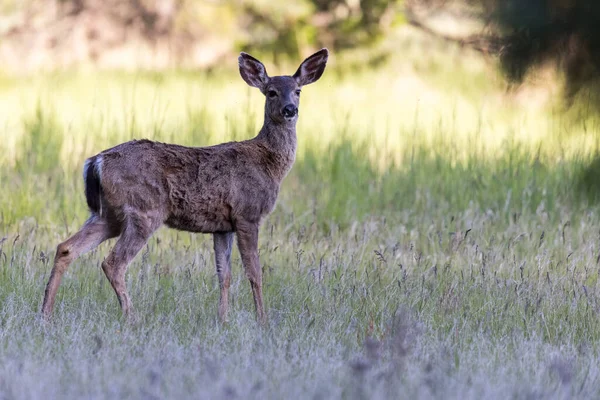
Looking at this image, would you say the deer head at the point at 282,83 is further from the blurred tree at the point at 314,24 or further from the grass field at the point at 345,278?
the blurred tree at the point at 314,24

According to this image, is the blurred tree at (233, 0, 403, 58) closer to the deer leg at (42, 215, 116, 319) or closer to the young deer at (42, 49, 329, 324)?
the young deer at (42, 49, 329, 324)

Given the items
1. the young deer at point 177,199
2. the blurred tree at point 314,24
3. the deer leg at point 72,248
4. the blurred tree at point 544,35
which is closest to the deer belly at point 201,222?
the young deer at point 177,199

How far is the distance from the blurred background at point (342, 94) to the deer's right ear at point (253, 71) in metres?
1.32

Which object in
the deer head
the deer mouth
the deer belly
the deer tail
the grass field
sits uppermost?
the deer head

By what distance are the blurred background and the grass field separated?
0.04m

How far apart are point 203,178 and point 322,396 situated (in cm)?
230

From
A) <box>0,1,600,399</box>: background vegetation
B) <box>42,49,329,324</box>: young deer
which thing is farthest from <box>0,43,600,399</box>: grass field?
A: <box>42,49,329,324</box>: young deer

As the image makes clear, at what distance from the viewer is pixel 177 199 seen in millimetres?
6004

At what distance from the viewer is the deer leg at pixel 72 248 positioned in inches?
228

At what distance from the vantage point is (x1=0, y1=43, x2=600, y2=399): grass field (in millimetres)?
4480

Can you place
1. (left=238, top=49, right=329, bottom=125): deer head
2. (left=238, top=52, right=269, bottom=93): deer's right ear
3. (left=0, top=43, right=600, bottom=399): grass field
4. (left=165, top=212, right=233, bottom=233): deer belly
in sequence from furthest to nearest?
1. (left=238, top=52, right=269, bottom=93): deer's right ear
2. (left=238, top=49, right=329, bottom=125): deer head
3. (left=165, top=212, right=233, bottom=233): deer belly
4. (left=0, top=43, right=600, bottom=399): grass field

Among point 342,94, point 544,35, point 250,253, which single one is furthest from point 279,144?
point 342,94

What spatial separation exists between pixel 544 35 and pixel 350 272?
2.99 meters

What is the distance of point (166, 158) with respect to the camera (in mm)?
6043
